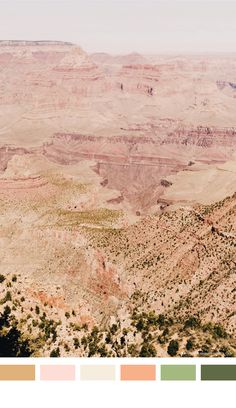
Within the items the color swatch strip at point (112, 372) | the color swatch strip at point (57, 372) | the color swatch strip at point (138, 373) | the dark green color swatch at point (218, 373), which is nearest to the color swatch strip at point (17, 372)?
the color swatch strip at point (112, 372)

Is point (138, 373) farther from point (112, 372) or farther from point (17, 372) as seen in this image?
point (17, 372)

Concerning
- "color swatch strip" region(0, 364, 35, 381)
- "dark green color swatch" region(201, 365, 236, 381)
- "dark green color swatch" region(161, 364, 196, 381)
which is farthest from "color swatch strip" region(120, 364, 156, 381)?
"color swatch strip" region(0, 364, 35, 381)

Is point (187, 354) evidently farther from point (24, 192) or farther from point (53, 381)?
point (24, 192)

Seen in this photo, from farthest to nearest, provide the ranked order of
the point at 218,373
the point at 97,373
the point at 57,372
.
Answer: the point at 218,373 < the point at 57,372 < the point at 97,373

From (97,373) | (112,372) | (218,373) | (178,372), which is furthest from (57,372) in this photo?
(218,373)

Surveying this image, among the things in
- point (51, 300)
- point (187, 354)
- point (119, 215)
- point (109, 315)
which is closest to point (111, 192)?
point (119, 215)

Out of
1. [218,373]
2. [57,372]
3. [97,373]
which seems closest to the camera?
[97,373]
